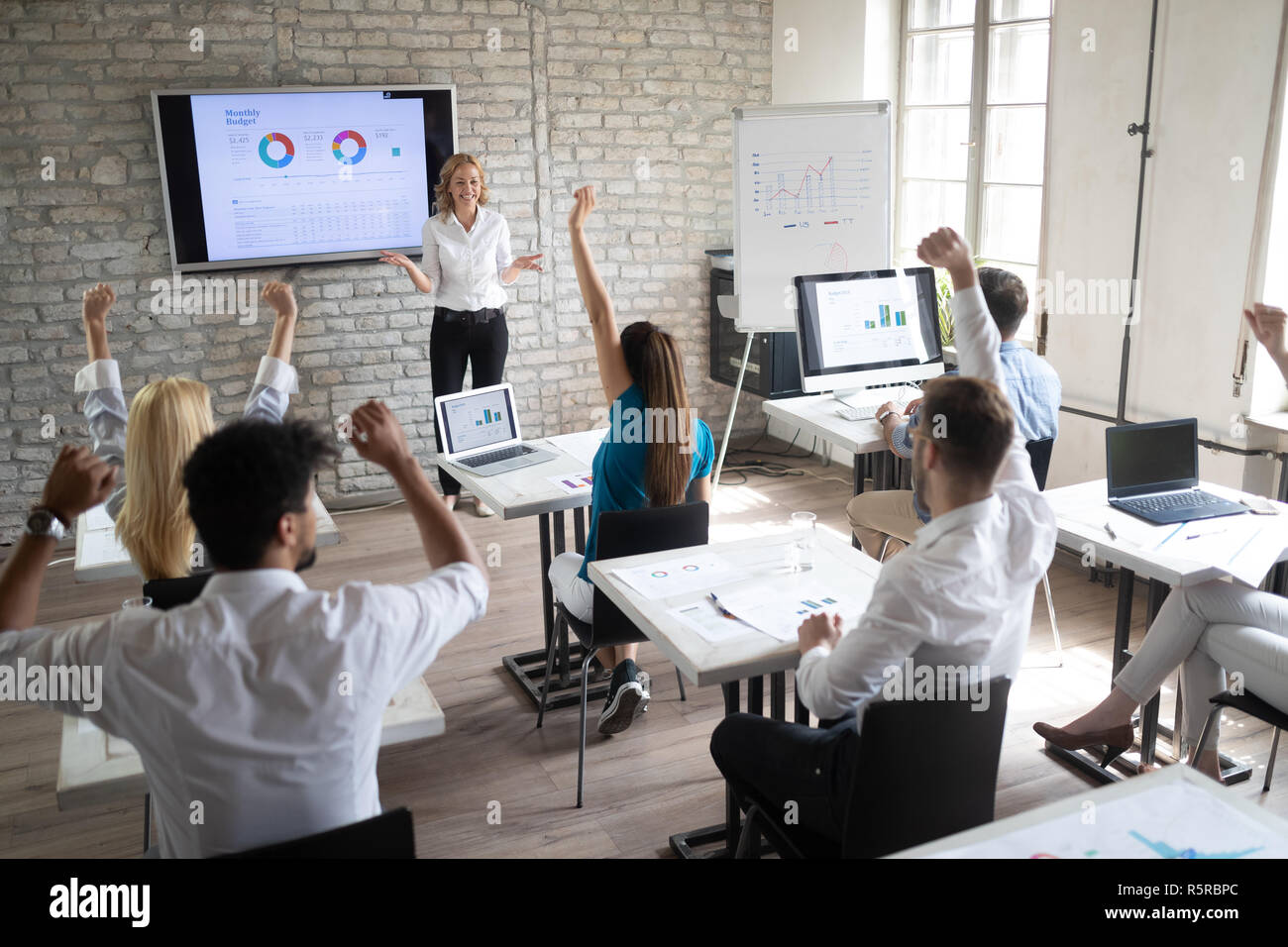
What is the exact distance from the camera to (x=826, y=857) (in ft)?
7.22

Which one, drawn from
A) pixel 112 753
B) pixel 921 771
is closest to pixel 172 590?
pixel 112 753

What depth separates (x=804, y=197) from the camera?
512 centimetres

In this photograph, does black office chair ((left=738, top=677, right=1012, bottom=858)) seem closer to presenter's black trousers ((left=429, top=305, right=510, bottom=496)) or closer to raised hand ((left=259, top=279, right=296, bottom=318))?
raised hand ((left=259, top=279, right=296, bottom=318))

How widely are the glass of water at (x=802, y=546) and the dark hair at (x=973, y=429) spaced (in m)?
0.82

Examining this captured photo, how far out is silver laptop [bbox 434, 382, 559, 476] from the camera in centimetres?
379

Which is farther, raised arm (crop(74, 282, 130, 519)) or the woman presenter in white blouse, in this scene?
the woman presenter in white blouse

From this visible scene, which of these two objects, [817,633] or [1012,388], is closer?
[817,633]

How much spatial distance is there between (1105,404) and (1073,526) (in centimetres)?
187

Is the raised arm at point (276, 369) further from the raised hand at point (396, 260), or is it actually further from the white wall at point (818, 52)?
the white wall at point (818, 52)

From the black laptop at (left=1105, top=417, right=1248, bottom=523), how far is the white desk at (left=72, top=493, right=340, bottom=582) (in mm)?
2315

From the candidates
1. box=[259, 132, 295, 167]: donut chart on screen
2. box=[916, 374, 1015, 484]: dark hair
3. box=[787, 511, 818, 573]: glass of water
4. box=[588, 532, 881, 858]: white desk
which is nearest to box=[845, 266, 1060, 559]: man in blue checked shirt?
box=[787, 511, 818, 573]: glass of water

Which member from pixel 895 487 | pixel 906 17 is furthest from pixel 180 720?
pixel 906 17

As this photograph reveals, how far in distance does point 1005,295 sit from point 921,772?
2057mm

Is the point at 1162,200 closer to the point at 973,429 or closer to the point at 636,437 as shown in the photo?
the point at 636,437
